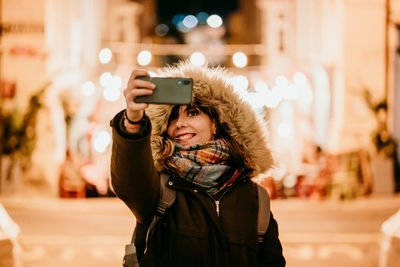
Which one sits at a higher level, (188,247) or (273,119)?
(188,247)

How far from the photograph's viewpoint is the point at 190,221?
204cm

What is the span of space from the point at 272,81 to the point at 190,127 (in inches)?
402

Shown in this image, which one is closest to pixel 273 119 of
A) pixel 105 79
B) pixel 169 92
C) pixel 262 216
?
pixel 105 79

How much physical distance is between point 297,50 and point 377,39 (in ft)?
10.9

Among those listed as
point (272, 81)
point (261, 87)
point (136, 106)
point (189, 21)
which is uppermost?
point (189, 21)

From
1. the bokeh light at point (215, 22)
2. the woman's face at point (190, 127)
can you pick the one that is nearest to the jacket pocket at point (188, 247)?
the woman's face at point (190, 127)

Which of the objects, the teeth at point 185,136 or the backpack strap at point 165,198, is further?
the teeth at point 185,136

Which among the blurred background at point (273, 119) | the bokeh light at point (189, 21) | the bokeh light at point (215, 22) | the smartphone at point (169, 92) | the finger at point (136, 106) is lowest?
the blurred background at point (273, 119)

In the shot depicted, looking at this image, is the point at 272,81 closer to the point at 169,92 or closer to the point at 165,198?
the point at 165,198

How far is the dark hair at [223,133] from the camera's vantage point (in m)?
2.29

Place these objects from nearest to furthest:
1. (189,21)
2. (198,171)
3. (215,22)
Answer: (198,171)
(215,22)
(189,21)

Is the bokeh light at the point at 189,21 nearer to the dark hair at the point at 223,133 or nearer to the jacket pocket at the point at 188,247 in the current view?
the dark hair at the point at 223,133

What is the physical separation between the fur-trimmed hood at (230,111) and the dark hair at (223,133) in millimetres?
16

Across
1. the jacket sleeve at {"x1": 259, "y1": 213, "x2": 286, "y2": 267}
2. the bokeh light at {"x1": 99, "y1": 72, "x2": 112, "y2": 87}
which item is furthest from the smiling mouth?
the bokeh light at {"x1": 99, "y1": 72, "x2": 112, "y2": 87}
